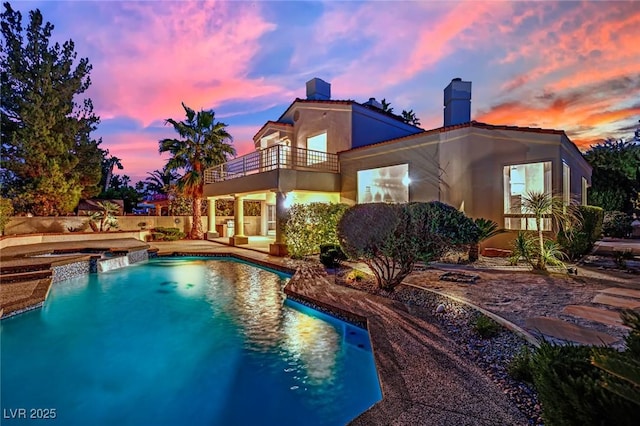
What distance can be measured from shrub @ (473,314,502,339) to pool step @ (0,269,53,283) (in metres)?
12.8

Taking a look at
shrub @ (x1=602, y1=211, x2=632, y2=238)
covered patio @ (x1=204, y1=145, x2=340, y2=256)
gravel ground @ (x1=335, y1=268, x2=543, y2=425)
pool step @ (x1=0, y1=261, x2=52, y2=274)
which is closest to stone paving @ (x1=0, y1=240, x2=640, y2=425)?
gravel ground @ (x1=335, y1=268, x2=543, y2=425)

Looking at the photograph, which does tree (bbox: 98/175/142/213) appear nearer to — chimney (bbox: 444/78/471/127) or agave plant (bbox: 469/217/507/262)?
chimney (bbox: 444/78/471/127)

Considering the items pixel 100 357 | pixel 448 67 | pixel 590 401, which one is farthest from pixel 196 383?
pixel 448 67

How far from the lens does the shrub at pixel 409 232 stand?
7.32 meters

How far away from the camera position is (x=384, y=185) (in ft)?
54.2

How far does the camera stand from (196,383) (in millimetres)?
5172

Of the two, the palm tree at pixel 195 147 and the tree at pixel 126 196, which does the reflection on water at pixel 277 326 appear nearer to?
the palm tree at pixel 195 147

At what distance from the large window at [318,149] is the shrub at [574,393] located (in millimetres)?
15997

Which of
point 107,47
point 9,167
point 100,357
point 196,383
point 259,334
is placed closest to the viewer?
point 196,383

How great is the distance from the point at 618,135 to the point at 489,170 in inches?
894

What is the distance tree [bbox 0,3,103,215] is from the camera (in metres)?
19.2

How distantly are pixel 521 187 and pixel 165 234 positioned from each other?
21.9 meters

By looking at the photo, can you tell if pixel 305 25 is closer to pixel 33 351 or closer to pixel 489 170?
pixel 489 170

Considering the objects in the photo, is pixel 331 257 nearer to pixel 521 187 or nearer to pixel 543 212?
pixel 543 212
